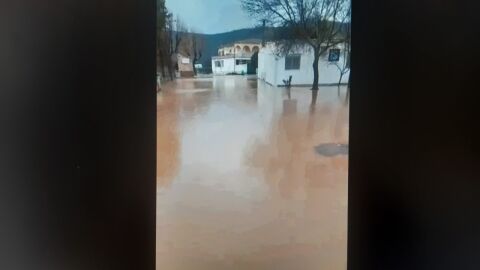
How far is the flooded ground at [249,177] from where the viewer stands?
998mm

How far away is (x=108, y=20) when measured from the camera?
0.71 m

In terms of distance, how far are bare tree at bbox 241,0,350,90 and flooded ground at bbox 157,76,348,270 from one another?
12 centimetres

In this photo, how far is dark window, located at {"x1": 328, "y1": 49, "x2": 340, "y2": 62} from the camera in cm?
106

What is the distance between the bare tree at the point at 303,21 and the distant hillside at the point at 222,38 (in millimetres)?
43

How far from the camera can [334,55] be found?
107 cm

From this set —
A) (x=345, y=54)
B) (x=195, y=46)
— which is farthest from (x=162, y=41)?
(x=345, y=54)

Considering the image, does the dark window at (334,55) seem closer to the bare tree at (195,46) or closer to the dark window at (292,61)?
the dark window at (292,61)

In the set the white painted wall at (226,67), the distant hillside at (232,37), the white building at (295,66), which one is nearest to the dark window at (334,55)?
the white building at (295,66)

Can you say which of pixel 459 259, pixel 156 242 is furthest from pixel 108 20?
pixel 459 259

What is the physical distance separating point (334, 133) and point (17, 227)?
75 centimetres

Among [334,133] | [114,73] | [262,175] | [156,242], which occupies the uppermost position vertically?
[114,73]

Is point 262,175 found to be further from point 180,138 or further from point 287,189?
point 180,138

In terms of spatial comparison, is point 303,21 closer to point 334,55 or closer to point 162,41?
point 334,55

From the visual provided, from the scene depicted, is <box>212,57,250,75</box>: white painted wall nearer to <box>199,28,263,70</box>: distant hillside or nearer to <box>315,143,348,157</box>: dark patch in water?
<box>199,28,263,70</box>: distant hillside
